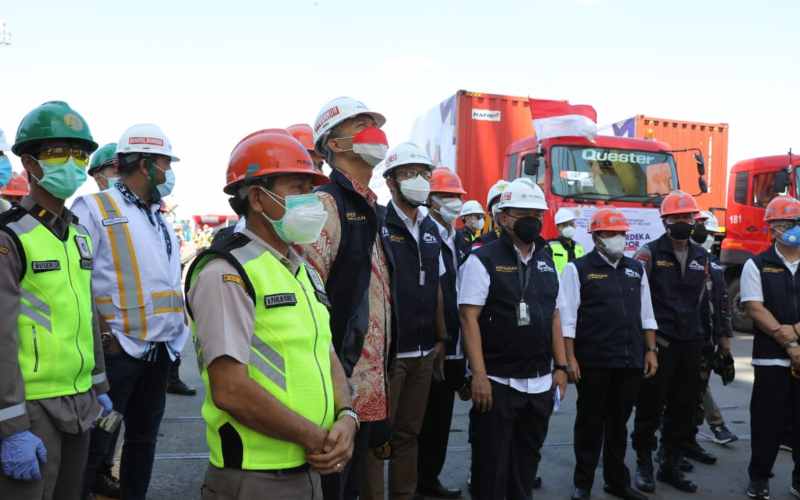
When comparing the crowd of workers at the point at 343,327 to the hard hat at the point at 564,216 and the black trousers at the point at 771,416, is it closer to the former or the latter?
the black trousers at the point at 771,416

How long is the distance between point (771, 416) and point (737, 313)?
8383mm

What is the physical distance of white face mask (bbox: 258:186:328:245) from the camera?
233 centimetres

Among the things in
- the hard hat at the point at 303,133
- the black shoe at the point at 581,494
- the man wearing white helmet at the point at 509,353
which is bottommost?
the black shoe at the point at 581,494

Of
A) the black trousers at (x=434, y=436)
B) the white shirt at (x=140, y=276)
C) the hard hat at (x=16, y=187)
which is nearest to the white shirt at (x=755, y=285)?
the black trousers at (x=434, y=436)

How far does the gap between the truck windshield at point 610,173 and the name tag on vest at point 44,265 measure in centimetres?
755

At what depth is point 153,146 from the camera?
399 cm

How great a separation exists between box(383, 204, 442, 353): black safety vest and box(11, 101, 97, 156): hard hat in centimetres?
184

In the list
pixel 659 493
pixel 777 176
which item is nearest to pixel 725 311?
pixel 659 493

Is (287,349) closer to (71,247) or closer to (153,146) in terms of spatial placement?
(71,247)

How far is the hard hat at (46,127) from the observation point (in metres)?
2.89

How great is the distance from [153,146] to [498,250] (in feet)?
6.80

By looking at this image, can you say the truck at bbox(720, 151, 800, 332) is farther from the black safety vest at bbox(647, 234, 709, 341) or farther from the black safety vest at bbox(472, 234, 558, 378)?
the black safety vest at bbox(472, 234, 558, 378)

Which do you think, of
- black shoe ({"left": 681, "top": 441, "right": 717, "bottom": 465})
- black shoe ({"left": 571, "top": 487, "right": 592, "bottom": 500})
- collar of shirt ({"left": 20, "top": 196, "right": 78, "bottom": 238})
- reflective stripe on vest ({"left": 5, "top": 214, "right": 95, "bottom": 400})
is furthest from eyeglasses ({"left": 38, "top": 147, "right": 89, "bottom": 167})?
black shoe ({"left": 681, "top": 441, "right": 717, "bottom": 465})

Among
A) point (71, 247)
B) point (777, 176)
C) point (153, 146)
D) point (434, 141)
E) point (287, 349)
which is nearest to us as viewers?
point (287, 349)
